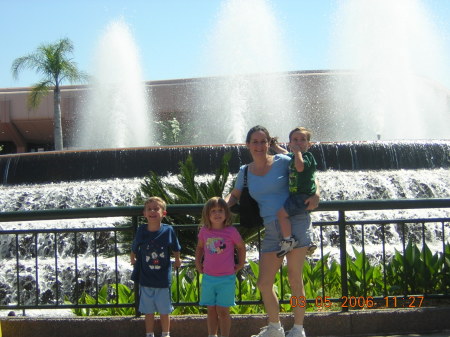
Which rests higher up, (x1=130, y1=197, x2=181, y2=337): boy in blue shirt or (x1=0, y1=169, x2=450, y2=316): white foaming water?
(x1=0, y1=169, x2=450, y2=316): white foaming water

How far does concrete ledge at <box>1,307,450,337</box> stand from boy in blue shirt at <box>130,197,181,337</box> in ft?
1.53

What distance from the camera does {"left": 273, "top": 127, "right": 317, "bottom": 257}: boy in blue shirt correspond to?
491cm

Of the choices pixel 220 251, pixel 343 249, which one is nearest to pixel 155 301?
pixel 220 251

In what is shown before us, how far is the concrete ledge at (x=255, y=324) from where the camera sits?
19.2 feet

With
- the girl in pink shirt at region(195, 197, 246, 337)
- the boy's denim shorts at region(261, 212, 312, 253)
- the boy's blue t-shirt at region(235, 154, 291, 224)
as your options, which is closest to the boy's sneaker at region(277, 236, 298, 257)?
the boy's denim shorts at region(261, 212, 312, 253)

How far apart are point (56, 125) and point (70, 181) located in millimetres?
20159

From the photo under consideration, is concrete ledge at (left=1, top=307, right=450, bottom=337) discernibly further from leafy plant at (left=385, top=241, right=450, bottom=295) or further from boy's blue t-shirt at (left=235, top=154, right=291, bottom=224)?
boy's blue t-shirt at (left=235, top=154, right=291, bottom=224)

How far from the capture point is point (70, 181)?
17.4 m

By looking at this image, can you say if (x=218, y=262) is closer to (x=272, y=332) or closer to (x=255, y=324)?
(x=272, y=332)

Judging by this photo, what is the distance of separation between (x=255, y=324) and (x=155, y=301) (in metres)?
0.94

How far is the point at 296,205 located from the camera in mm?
4934

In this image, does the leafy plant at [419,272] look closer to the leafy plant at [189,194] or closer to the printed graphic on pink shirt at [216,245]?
the printed graphic on pink shirt at [216,245]
